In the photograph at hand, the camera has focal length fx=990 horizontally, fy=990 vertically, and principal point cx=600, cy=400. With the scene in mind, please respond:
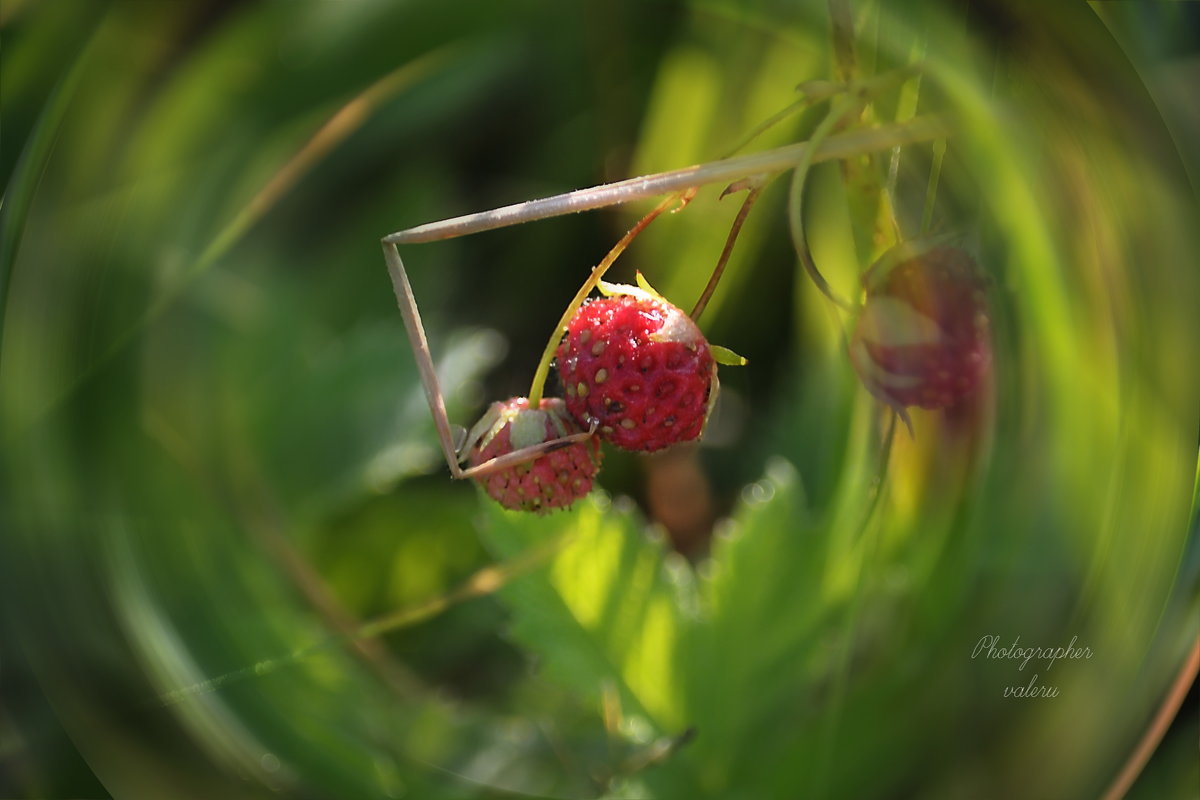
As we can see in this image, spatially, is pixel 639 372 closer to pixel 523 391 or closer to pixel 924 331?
pixel 924 331

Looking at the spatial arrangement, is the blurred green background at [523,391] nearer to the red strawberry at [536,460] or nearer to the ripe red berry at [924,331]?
the ripe red berry at [924,331]

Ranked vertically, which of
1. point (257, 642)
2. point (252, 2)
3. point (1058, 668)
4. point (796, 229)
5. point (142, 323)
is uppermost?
point (252, 2)

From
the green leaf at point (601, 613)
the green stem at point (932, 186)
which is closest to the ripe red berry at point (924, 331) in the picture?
the green stem at point (932, 186)

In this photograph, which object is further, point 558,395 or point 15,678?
point 15,678

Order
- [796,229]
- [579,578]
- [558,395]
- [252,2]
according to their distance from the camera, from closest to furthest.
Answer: [796,229] → [558,395] → [579,578] → [252,2]

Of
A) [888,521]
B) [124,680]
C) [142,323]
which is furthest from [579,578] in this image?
[142,323]

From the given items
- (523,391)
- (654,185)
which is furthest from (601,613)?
(654,185)

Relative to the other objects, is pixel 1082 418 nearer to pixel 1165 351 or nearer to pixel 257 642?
pixel 1165 351
